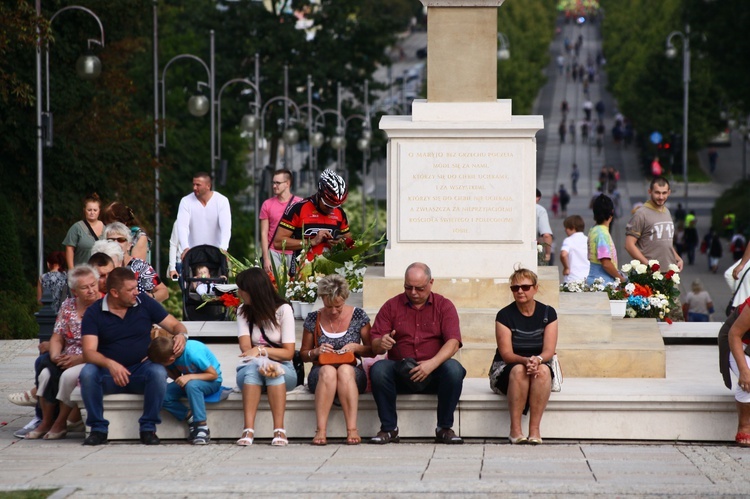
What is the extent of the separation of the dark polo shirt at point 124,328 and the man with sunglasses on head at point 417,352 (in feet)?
5.23

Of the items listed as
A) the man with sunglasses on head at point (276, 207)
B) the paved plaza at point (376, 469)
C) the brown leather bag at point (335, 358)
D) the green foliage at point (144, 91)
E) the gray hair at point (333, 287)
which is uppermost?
the green foliage at point (144, 91)

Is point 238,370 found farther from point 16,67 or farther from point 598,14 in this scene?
point 598,14

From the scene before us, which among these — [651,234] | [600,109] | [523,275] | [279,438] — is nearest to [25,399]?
[279,438]

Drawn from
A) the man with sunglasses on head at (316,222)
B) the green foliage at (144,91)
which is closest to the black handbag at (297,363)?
the man with sunglasses on head at (316,222)

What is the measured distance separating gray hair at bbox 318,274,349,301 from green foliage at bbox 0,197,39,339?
12135 millimetres

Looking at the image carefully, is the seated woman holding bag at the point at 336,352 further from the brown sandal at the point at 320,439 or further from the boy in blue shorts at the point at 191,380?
the boy in blue shorts at the point at 191,380

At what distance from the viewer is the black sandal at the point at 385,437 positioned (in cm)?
1191

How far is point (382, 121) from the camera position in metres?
14.5

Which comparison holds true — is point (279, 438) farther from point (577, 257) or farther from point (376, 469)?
point (577, 257)

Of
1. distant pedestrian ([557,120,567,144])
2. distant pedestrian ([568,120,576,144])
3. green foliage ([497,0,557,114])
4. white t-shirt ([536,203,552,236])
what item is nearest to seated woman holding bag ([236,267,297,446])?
white t-shirt ([536,203,552,236])

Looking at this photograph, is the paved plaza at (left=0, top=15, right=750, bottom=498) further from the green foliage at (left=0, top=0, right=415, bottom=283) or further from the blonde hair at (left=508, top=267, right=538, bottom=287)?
the green foliage at (left=0, top=0, right=415, bottom=283)

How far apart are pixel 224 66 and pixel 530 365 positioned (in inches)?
2360

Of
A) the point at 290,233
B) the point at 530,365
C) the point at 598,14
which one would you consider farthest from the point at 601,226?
the point at 598,14

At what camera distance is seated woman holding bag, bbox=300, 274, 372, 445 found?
1191 cm
